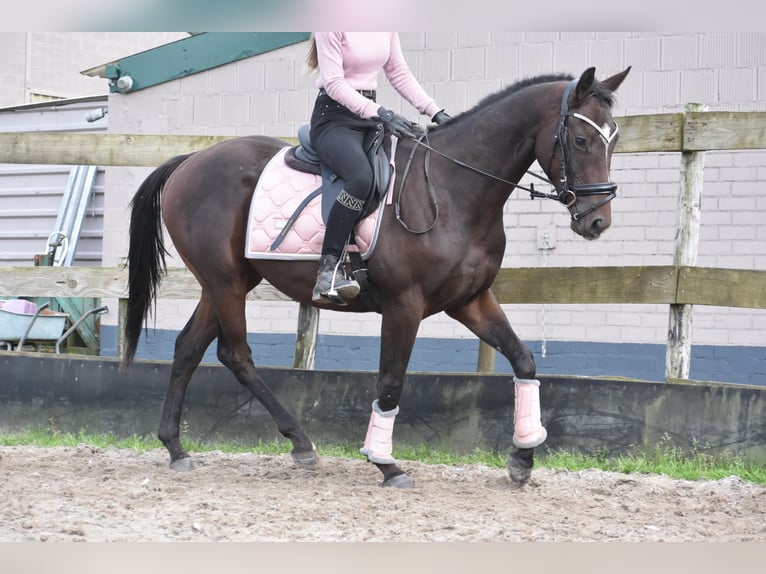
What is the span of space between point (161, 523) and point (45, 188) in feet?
26.2

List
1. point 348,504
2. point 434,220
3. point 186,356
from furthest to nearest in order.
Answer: point 186,356 → point 434,220 → point 348,504

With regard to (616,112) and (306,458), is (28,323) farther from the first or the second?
(616,112)

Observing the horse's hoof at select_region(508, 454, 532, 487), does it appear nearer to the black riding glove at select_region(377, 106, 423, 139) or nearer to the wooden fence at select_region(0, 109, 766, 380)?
the wooden fence at select_region(0, 109, 766, 380)

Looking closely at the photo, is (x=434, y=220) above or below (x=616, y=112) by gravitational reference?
below

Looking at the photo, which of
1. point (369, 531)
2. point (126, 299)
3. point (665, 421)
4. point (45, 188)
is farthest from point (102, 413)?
point (45, 188)

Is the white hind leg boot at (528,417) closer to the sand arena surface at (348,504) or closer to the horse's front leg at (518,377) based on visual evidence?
the horse's front leg at (518,377)

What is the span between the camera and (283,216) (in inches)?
191

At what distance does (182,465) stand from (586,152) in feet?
9.01

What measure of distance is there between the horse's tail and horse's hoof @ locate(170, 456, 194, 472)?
75cm

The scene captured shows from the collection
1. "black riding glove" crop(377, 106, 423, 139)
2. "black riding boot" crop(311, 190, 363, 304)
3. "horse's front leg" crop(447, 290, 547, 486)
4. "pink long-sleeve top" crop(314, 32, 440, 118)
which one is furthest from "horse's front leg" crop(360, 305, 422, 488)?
"pink long-sleeve top" crop(314, 32, 440, 118)

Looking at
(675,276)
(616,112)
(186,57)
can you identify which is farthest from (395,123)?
(186,57)

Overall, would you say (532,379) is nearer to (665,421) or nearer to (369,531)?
(665,421)

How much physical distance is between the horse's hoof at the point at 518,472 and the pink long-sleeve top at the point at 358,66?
6.14 ft

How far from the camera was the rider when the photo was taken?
4.56 metres
